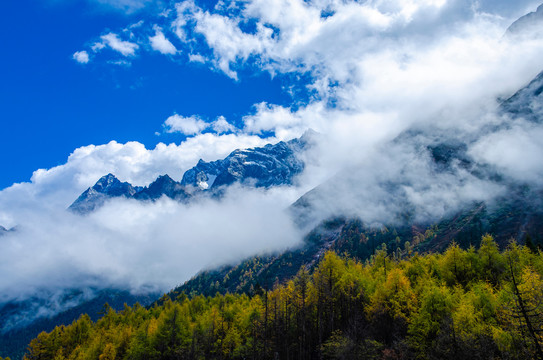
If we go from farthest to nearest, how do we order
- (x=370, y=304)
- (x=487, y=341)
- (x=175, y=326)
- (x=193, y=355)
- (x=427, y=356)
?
(x=175, y=326), (x=193, y=355), (x=370, y=304), (x=427, y=356), (x=487, y=341)

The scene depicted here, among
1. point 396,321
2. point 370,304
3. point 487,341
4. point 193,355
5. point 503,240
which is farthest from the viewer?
point 503,240

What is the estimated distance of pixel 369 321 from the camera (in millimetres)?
60594

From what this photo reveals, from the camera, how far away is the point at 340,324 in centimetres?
6775

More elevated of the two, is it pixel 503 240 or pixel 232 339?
pixel 503 240

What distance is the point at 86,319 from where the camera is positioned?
314ft

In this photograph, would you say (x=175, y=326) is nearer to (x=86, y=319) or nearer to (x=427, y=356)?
(x=86, y=319)

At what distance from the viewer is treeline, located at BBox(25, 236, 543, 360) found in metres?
38.1

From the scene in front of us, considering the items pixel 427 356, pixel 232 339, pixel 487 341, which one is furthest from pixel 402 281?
pixel 232 339

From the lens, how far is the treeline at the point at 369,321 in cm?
3812

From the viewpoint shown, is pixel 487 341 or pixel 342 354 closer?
pixel 487 341

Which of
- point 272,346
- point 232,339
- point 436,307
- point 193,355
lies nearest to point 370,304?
point 436,307

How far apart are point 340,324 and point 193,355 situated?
104ft

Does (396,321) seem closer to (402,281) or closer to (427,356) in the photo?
(402,281)

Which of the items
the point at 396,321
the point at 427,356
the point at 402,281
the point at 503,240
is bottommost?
the point at 427,356
